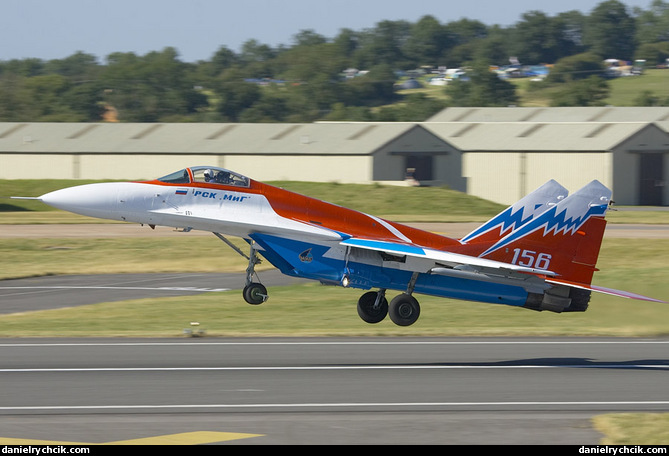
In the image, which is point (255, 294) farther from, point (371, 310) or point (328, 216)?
point (371, 310)

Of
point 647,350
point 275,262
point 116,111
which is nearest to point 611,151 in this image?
→ point 647,350

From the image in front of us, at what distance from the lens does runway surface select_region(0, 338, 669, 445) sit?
15.0 m

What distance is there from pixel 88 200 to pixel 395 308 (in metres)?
6.98

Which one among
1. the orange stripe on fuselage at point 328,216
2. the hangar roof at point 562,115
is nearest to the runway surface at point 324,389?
the orange stripe on fuselage at point 328,216

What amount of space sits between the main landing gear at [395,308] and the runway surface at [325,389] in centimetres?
92

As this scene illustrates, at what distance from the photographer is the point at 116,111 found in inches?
6186

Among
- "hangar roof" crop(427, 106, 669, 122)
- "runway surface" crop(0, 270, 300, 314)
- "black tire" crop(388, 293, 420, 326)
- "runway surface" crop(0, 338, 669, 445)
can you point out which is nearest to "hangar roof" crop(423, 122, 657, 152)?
"hangar roof" crop(427, 106, 669, 122)

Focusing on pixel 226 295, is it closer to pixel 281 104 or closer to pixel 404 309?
pixel 404 309

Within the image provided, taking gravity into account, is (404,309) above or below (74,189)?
below

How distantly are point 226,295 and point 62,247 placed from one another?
16.1 metres

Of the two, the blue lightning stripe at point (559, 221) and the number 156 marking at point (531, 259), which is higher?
the blue lightning stripe at point (559, 221)

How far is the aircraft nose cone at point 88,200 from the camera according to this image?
19719 millimetres

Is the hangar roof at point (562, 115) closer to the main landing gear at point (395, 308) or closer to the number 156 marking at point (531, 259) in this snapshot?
the number 156 marking at point (531, 259)

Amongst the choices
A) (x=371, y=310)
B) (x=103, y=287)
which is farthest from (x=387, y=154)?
(x=371, y=310)
